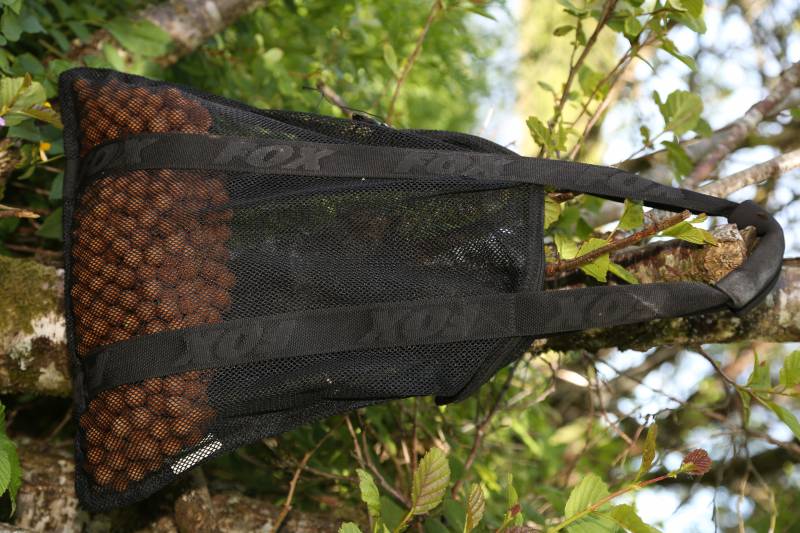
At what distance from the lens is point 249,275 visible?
3.71 feet

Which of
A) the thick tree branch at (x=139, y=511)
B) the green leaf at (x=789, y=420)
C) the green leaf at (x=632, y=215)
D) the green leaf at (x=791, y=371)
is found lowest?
the thick tree branch at (x=139, y=511)

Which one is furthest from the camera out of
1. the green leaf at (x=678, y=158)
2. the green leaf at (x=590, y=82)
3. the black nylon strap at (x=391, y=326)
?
the green leaf at (x=590, y=82)

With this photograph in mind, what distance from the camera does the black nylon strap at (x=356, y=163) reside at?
3.79 ft

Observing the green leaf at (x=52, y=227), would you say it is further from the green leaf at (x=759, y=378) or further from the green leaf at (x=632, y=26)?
the green leaf at (x=759, y=378)

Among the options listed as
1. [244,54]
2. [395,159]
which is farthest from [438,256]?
[244,54]

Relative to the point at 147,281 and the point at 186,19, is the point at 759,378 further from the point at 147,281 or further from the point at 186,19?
the point at 186,19

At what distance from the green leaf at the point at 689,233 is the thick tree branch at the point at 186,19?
118cm

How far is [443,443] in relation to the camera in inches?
74.0

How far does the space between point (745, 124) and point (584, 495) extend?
120 centimetres

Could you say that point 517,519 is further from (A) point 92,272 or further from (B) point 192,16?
(B) point 192,16

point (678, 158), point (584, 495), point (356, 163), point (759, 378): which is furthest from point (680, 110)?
point (584, 495)

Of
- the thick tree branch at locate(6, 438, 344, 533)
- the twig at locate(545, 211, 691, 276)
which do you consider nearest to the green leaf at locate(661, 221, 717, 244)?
the twig at locate(545, 211, 691, 276)

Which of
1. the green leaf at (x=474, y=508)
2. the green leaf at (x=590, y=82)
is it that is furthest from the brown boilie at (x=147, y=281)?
the green leaf at (x=590, y=82)

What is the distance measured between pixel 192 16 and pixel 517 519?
134 cm
